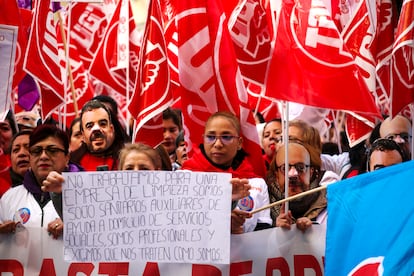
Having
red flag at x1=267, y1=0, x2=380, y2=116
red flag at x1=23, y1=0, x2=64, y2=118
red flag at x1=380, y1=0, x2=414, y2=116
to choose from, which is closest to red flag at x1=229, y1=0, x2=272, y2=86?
red flag at x1=267, y1=0, x2=380, y2=116

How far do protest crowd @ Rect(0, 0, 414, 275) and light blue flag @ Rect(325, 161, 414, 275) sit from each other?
11 centimetres

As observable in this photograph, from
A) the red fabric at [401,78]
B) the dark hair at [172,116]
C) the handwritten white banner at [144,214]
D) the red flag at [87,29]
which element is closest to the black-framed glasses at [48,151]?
the handwritten white banner at [144,214]

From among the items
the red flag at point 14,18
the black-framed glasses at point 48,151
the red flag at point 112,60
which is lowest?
the black-framed glasses at point 48,151

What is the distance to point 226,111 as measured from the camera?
8.67 m

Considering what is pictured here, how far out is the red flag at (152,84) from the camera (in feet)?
30.5

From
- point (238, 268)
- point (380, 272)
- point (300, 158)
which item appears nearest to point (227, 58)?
point (300, 158)

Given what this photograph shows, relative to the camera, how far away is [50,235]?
7707mm

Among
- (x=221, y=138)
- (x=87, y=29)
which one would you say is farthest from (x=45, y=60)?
(x=87, y=29)

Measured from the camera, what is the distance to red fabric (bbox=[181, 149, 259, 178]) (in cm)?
816

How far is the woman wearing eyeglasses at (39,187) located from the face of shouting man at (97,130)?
2.67 ft

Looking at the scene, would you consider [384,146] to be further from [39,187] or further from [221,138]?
[39,187]

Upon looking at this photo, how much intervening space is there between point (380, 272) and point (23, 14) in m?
5.51

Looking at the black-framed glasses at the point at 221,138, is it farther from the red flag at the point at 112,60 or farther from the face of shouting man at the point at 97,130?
the red flag at the point at 112,60

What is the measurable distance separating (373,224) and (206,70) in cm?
252
